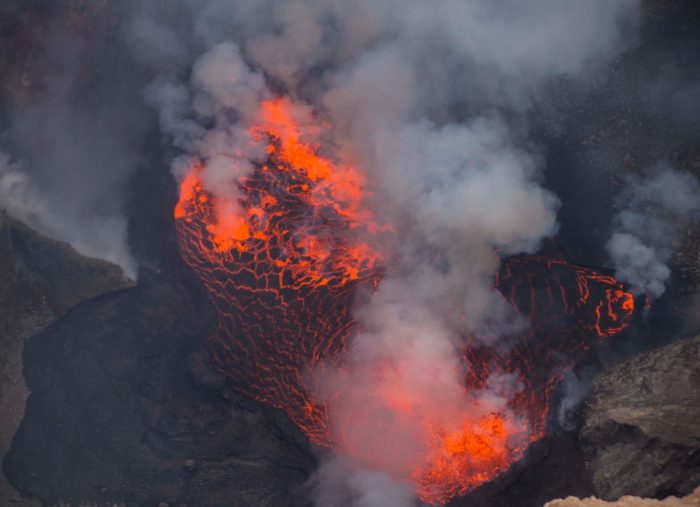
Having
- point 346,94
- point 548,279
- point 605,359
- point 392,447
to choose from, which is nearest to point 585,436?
point 605,359

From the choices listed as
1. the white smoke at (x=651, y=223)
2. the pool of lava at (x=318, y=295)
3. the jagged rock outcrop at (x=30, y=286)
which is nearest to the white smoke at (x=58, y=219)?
the jagged rock outcrop at (x=30, y=286)

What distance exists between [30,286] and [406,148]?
23.6ft

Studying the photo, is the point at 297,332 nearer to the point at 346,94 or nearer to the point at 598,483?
the point at 346,94

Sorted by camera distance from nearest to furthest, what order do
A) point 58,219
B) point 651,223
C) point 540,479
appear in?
point 540,479 < point 651,223 < point 58,219

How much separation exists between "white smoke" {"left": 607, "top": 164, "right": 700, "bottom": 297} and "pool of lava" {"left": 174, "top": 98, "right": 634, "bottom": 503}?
0.39 metres

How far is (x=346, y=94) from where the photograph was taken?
28.2 ft

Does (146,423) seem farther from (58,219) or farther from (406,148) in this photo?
(406,148)

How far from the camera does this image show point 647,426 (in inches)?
228

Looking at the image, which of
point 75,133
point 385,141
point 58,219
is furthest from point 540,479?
point 75,133

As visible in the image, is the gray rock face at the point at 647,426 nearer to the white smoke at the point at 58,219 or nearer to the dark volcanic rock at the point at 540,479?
the dark volcanic rock at the point at 540,479

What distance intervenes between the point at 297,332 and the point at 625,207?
215 inches

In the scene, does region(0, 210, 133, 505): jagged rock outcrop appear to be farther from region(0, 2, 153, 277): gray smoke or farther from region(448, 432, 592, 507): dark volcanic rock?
region(448, 432, 592, 507): dark volcanic rock

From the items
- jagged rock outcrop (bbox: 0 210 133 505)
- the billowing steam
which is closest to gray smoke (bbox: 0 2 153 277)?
jagged rock outcrop (bbox: 0 210 133 505)

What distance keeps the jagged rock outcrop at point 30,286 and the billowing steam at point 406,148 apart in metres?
2.48
